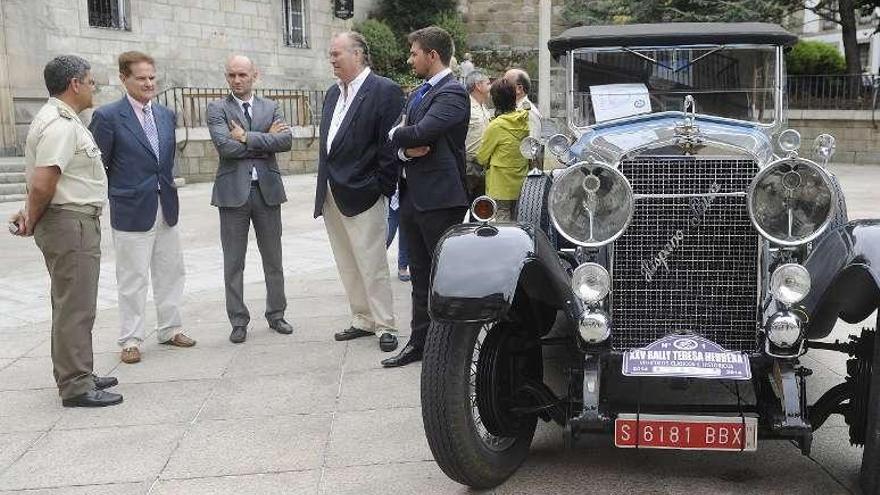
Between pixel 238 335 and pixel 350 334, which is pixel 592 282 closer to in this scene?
pixel 350 334

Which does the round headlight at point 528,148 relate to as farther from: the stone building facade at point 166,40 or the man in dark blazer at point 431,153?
the stone building facade at point 166,40

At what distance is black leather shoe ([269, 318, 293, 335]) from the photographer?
19.6 feet

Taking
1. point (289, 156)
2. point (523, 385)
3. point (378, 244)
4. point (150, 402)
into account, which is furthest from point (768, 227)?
point (289, 156)

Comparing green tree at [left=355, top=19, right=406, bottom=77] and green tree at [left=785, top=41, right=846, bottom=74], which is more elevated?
green tree at [left=355, top=19, right=406, bottom=77]

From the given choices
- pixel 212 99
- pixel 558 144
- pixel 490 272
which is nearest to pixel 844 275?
pixel 490 272

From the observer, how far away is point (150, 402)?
4.65 metres

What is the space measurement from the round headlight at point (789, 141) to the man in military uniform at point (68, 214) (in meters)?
3.52

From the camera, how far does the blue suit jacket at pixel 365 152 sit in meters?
5.30

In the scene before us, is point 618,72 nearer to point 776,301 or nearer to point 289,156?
point 776,301

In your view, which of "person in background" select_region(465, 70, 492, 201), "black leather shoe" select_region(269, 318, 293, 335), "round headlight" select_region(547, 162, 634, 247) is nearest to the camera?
"round headlight" select_region(547, 162, 634, 247)

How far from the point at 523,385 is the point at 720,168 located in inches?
48.1

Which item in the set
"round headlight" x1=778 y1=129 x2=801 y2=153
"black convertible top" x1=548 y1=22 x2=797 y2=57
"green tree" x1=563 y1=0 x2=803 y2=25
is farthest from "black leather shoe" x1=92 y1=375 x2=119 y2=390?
"green tree" x1=563 y1=0 x2=803 y2=25

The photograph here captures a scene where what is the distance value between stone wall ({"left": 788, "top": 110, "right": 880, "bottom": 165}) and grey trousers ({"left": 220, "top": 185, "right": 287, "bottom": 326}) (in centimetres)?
1624

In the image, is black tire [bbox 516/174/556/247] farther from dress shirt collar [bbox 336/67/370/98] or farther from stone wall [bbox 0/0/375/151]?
stone wall [bbox 0/0/375/151]
